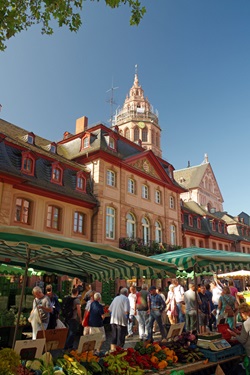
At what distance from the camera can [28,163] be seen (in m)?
18.8

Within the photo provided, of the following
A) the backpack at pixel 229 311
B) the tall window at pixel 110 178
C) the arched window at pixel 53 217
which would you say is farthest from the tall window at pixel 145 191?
the backpack at pixel 229 311

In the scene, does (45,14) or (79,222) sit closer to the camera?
(45,14)

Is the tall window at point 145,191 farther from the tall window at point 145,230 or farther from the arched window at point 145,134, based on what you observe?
the arched window at point 145,134

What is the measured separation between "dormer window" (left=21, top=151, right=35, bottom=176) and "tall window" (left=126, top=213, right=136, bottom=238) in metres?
8.67

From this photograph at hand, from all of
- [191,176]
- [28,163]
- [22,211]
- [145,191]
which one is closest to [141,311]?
[22,211]

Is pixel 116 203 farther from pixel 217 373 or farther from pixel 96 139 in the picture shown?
pixel 217 373

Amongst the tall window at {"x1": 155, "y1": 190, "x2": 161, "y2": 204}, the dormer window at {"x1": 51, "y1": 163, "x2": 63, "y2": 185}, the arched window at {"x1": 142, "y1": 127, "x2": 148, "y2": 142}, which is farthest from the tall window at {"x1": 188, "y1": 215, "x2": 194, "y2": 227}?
the arched window at {"x1": 142, "y1": 127, "x2": 148, "y2": 142}

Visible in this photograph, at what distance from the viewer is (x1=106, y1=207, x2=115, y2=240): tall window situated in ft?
74.4

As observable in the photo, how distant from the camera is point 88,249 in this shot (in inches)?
217

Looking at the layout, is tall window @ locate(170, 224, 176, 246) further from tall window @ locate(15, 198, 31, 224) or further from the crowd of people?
the crowd of people

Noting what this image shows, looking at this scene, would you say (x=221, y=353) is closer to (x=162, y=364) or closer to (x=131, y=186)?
(x=162, y=364)

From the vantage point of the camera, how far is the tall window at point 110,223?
22.7 meters

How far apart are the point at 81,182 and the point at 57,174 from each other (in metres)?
2.01

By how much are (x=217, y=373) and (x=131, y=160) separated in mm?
20771
